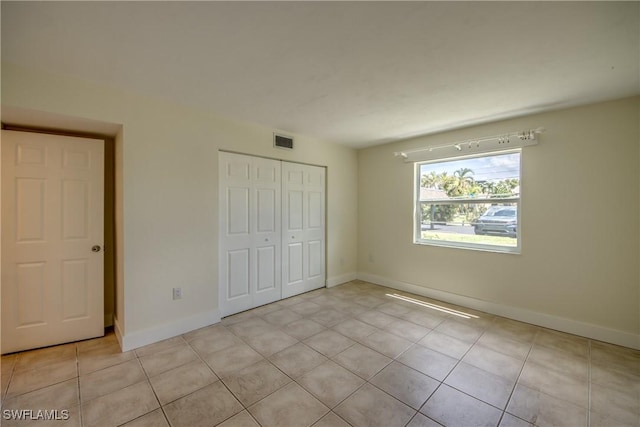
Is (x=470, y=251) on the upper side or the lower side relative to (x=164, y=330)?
upper

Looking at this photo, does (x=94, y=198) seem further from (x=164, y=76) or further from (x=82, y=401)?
(x=82, y=401)

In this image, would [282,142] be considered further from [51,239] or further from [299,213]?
[51,239]

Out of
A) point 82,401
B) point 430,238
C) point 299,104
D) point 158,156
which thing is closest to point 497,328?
point 430,238

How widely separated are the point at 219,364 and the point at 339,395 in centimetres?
105

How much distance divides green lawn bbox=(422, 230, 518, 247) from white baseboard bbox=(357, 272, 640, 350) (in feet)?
2.43

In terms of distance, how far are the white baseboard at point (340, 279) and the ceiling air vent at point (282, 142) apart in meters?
2.21

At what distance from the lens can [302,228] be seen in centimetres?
400

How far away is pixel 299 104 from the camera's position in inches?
106

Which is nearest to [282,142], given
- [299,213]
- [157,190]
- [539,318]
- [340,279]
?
[299,213]

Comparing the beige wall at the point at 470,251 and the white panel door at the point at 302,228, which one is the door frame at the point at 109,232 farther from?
the white panel door at the point at 302,228

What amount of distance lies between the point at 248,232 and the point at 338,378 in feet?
6.58

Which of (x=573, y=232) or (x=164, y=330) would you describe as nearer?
(x=164, y=330)

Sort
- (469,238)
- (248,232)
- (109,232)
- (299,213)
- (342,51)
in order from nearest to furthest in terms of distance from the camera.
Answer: (342,51) < (109,232) < (248,232) < (469,238) < (299,213)

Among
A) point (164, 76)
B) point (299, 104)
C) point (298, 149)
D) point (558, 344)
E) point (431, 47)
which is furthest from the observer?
point (298, 149)
